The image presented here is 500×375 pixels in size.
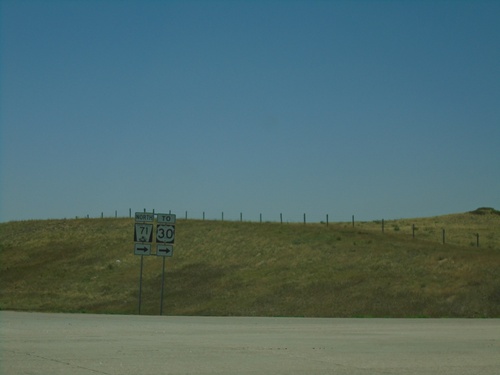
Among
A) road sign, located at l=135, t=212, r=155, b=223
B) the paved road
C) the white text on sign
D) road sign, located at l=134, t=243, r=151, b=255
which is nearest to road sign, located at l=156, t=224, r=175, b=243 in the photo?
the white text on sign

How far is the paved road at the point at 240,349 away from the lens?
→ 520 inches

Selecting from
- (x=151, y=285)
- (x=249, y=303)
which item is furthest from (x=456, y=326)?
(x=151, y=285)

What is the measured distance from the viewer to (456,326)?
993 inches

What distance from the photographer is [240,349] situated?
16266 mm

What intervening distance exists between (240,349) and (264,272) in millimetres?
44394

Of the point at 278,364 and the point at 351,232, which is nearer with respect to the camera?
the point at 278,364

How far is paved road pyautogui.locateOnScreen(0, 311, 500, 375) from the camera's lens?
1320 centimetres

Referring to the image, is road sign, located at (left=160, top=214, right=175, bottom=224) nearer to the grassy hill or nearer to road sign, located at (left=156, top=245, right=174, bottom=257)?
road sign, located at (left=156, top=245, right=174, bottom=257)

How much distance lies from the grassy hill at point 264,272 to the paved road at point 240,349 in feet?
55.4

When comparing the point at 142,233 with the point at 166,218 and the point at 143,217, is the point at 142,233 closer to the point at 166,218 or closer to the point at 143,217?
the point at 143,217

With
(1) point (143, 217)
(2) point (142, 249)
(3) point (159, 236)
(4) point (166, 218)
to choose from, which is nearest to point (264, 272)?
(1) point (143, 217)

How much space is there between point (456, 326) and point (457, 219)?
276 feet

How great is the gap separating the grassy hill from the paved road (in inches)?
664

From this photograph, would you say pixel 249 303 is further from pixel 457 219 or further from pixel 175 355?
pixel 457 219
